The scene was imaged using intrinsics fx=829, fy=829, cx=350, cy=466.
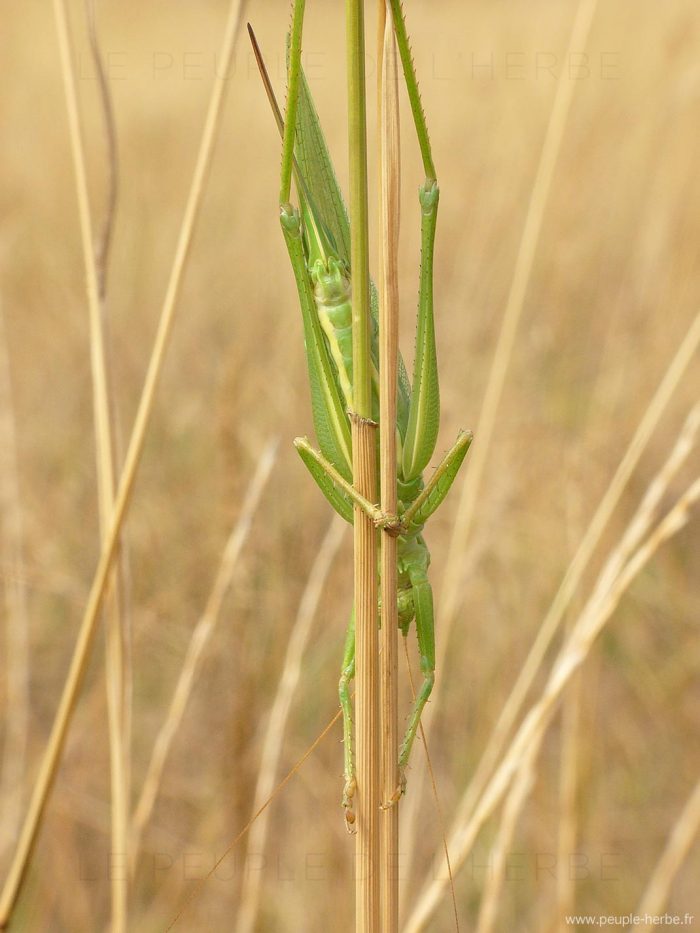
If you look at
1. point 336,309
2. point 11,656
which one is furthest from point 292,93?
point 11,656

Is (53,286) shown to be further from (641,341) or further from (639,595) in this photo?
(639,595)

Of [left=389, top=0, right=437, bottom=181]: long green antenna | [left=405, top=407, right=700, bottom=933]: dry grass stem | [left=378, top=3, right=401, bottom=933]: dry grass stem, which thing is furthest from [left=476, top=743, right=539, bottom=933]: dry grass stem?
[left=389, top=0, right=437, bottom=181]: long green antenna

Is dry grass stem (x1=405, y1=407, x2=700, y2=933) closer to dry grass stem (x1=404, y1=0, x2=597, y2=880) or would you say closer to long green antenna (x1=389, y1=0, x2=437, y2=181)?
dry grass stem (x1=404, y1=0, x2=597, y2=880)

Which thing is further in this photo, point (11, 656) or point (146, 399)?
point (11, 656)

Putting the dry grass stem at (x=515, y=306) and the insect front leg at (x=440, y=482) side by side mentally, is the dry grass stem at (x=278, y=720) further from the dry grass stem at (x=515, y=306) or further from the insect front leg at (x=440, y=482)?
the insect front leg at (x=440, y=482)

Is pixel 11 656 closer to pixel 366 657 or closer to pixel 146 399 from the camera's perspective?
pixel 146 399

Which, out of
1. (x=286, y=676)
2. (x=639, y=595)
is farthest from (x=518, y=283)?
(x=639, y=595)

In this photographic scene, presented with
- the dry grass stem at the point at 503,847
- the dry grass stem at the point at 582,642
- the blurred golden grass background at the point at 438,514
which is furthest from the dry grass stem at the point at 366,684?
the blurred golden grass background at the point at 438,514
